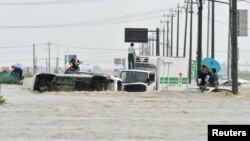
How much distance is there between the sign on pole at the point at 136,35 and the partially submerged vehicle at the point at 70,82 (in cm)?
4702

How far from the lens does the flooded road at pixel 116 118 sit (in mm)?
17422

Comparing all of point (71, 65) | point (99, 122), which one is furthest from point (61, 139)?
point (71, 65)

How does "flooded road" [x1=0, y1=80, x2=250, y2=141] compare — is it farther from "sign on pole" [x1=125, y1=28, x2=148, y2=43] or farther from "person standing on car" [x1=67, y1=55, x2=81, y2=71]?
"sign on pole" [x1=125, y1=28, x2=148, y2=43]

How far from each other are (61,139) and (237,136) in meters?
4.53

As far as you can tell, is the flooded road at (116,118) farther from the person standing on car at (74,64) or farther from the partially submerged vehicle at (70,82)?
the person standing on car at (74,64)

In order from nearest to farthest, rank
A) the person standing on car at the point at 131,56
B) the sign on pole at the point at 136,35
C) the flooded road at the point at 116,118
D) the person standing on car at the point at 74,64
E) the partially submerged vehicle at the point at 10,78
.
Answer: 1. the flooded road at the point at 116,118
2. the person standing on car at the point at 74,64
3. the person standing on car at the point at 131,56
4. the partially submerged vehicle at the point at 10,78
5. the sign on pole at the point at 136,35

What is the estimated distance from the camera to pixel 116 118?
70.9 ft

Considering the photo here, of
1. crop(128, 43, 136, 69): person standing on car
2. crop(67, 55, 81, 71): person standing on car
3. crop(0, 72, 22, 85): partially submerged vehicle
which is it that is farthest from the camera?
crop(0, 72, 22, 85): partially submerged vehicle

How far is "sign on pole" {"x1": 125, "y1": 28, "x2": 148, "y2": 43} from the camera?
8634cm

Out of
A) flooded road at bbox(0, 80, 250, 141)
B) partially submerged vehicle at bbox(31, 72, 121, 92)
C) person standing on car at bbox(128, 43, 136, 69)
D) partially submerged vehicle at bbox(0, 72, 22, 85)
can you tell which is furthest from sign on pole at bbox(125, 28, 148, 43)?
flooded road at bbox(0, 80, 250, 141)

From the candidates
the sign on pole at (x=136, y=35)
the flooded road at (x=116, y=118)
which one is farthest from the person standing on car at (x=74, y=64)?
the sign on pole at (x=136, y=35)

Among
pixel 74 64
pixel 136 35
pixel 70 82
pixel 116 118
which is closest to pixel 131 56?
pixel 74 64

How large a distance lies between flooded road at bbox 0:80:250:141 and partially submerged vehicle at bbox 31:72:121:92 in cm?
623

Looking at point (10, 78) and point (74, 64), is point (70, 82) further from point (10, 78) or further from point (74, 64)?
point (10, 78)
